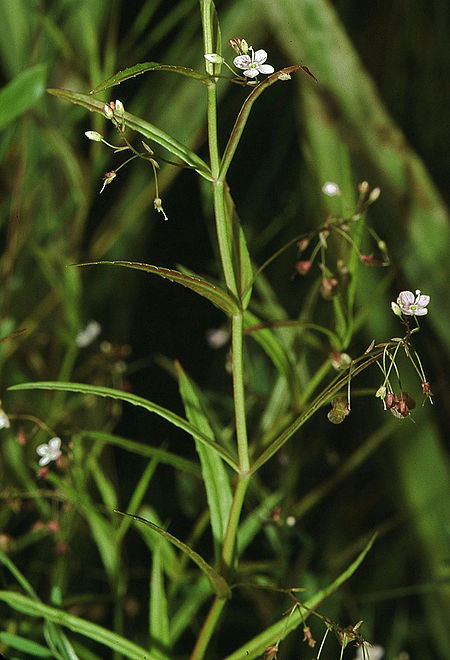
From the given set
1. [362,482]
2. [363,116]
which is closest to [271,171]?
[363,116]

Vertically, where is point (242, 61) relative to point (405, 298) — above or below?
above

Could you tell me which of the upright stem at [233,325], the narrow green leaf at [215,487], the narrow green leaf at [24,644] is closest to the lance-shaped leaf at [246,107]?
the upright stem at [233,325]

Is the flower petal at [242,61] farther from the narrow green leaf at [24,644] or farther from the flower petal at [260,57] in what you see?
the narrow green leaf at [24,644]

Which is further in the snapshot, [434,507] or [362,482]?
[362,482]

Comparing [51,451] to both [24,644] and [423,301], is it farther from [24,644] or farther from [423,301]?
[423,301]

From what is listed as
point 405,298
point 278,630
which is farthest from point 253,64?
point 278,630

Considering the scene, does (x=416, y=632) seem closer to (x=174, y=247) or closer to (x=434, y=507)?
(x=434, y=507)
